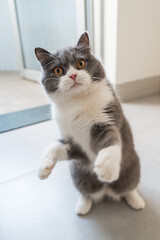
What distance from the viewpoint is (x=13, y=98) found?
7.74ft

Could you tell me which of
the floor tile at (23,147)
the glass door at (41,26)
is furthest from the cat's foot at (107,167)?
the glass door at (41,26)

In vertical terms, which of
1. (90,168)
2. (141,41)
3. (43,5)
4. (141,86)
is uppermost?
(43,5)

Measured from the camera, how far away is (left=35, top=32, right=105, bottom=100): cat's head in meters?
0.79

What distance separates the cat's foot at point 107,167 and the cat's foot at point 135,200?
43 cm

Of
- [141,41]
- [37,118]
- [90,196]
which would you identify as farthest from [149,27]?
[90,196]

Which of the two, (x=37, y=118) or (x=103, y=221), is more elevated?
(x=103, y=221)

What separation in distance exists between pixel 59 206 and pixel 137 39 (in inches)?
63.5

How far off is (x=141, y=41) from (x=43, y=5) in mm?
1401

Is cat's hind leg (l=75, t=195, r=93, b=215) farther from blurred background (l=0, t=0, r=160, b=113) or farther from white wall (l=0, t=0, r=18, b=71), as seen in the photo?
white wall (l=0, t=0, r=18, b=71)

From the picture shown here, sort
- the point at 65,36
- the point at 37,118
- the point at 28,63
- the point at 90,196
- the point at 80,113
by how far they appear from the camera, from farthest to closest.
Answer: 1. the point at 28,63
2. the point at 65,36
3. the point at 37,118
4. the point at 90,196
5. the point at 80,113

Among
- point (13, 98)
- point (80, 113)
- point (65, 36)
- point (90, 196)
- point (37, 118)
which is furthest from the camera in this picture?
point (65, 36)

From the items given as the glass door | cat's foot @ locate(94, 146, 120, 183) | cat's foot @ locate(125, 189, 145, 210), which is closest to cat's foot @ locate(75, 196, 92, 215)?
cat's foot @ locate(125, 189, 145, 210)

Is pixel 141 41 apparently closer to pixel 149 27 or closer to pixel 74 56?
pixel 149 27

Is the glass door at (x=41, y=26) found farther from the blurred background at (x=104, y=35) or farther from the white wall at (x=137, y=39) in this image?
the white wall at (x=137, y=39)
